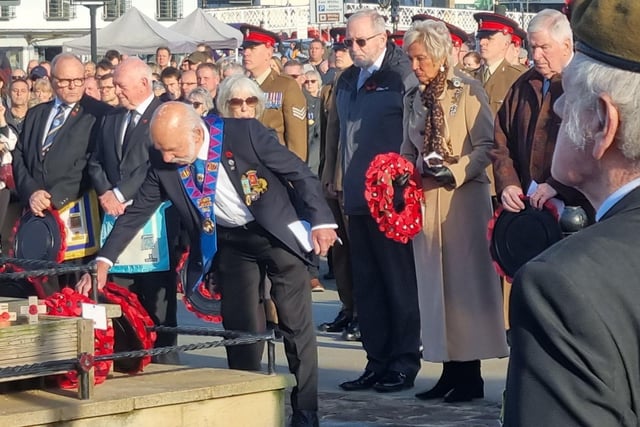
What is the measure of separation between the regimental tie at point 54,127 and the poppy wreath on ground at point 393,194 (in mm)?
2341

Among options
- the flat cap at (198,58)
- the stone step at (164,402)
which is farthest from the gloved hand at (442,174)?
the flat cap at (198,58)

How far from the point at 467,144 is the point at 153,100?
2.07m

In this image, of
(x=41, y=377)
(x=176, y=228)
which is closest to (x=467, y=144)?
(x=176, y=228)

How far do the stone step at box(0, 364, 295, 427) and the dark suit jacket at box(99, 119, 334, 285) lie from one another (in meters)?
0.89

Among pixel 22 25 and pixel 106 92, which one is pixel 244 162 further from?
pixel 22 25

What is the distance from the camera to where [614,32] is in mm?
1933

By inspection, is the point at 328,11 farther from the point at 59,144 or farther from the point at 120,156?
the point at 120,156

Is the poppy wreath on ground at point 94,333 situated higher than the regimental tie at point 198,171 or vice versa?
the regimental tie at point 198,171

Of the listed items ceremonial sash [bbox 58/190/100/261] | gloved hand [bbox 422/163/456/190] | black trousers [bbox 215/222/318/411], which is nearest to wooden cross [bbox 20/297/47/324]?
black trousers [bbox 215/222/318/411]

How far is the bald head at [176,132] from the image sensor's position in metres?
6.50

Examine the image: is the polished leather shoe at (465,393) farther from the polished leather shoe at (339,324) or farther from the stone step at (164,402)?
Answer: the polished leather shoe at (339,324)

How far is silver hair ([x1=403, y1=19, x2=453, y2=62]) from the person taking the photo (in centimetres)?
723

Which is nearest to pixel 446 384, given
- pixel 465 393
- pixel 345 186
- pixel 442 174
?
pixel 465 393

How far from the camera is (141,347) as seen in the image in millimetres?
6117
